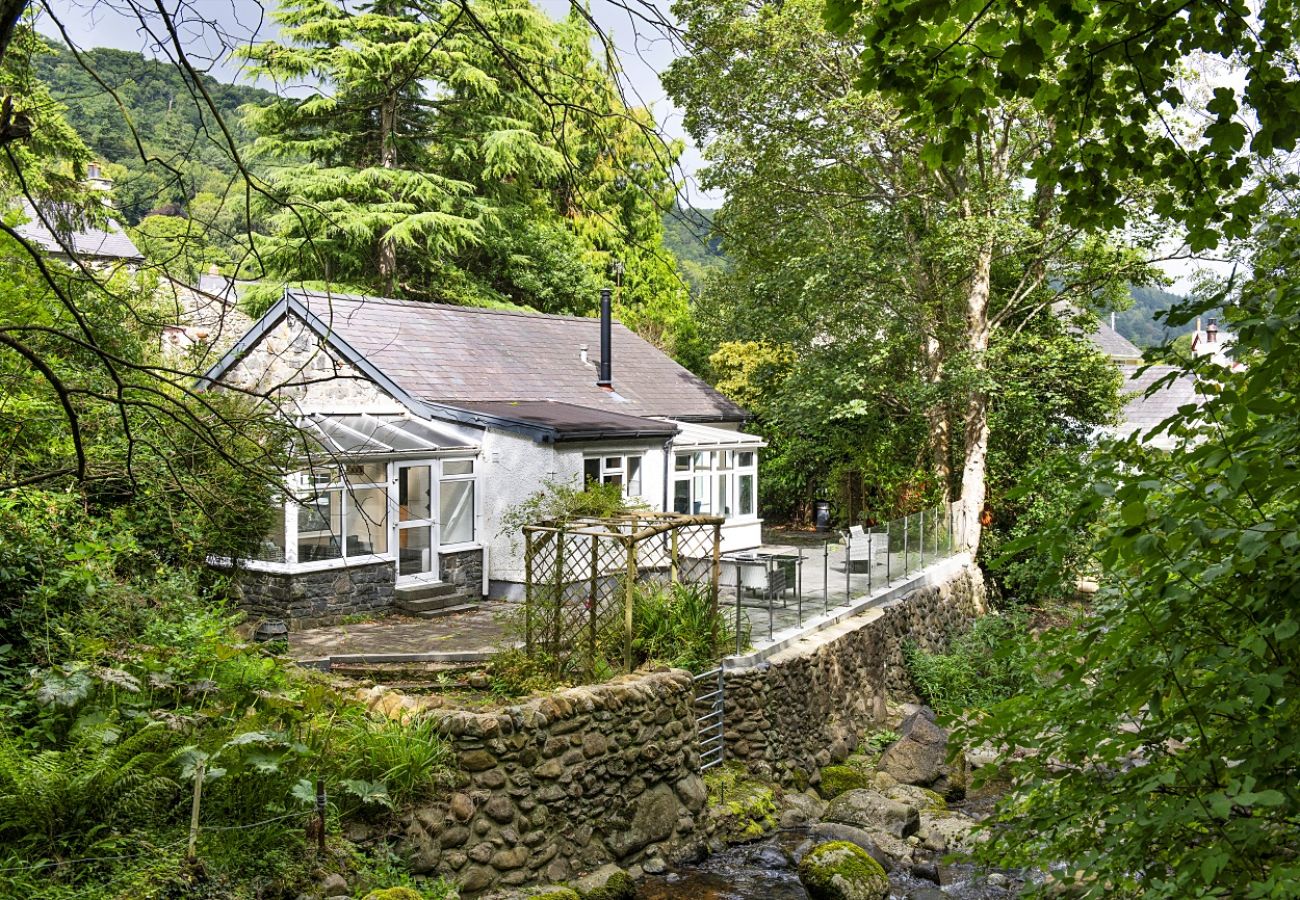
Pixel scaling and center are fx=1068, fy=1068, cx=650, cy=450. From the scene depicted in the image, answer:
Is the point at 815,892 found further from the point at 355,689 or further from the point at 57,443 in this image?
the point at 57,443

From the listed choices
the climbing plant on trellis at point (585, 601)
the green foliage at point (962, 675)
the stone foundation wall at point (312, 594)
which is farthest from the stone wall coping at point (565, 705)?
the green foliage at point (962, 675)

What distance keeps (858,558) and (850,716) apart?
3160mm

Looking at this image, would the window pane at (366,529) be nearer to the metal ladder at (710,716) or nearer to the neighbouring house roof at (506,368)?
the neighbouring house roof at (506,368)

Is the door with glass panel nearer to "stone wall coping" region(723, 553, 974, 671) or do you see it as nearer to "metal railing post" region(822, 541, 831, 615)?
"stone wall coping" region(723, 553, 974, 671)

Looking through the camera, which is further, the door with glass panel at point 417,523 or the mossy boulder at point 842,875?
the door with glass panel at point 417,523

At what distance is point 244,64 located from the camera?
3867mm

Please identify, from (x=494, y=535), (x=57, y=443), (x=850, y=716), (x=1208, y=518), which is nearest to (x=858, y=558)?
(x=850, y=716)

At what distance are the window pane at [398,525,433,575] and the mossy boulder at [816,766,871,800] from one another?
707cm

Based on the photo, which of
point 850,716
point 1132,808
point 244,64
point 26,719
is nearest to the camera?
point 1132,808

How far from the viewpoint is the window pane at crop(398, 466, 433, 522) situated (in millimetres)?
17078

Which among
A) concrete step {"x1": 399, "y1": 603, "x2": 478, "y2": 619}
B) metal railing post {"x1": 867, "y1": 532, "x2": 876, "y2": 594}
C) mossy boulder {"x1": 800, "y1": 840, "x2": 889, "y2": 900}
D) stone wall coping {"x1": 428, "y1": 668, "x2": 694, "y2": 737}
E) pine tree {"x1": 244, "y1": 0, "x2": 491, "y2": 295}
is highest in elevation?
pine tree {"x1": 244, "y1": 0, "x2": 491, "y2": 295}

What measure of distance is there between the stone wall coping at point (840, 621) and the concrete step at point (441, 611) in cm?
497

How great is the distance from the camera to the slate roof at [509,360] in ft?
61.1

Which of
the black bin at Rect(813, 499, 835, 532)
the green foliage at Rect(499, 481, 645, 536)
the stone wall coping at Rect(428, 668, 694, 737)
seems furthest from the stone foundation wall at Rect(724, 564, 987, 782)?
the black bin at Rect(813, 499, 835, 532)
